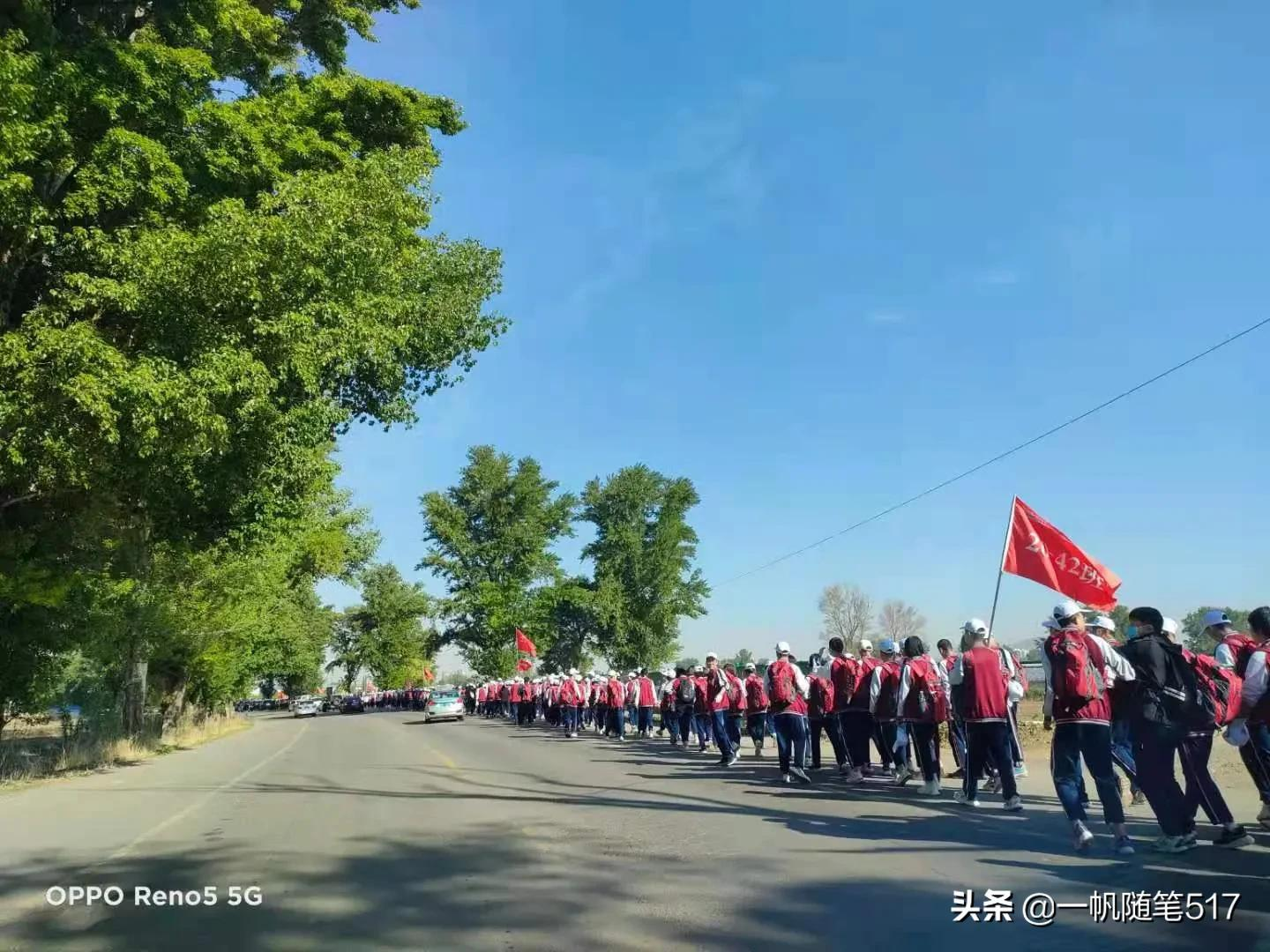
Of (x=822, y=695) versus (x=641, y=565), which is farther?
(x=641, y=565)

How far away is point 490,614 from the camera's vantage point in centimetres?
6688

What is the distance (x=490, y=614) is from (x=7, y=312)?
2131 inches

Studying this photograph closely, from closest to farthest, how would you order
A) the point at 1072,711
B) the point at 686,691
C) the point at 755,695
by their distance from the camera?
the point at 1072,711, the point at 755,695, the point at 686,691

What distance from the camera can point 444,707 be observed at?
4228cm

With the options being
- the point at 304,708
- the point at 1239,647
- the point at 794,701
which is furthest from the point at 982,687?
the point at 304,708

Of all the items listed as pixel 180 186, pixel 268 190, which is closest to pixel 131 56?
pixel 180 186

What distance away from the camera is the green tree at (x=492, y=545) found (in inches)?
2667

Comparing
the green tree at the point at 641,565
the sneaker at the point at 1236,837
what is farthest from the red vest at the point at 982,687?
the green tree at the point at 641,565

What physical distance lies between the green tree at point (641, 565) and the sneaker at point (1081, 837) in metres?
56.1

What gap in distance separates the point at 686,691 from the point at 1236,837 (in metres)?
14.2

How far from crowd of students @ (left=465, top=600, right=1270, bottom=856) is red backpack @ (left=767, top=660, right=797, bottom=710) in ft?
0.06

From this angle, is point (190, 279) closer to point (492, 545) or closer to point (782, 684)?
point (782, 684)

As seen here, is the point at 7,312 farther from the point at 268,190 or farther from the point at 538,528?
the point at 538,528

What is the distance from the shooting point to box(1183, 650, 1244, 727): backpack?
798cm
